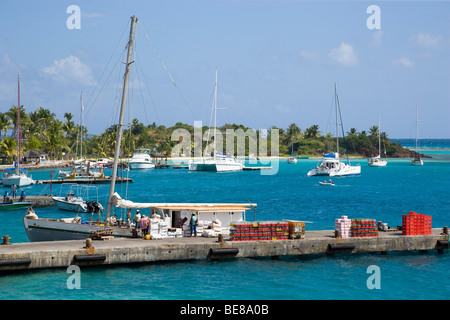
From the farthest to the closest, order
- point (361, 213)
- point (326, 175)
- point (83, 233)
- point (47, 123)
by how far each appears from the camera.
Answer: point (47, 123) < point (326, 175) < point (361, 213) < point (83, 233)

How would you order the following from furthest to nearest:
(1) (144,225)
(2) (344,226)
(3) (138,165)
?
(3) (138,165), (2) (344,226), (1) (144,225)

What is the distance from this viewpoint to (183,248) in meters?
28.9

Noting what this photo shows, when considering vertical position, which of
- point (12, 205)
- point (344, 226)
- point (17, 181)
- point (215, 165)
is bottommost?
point (12, 205)

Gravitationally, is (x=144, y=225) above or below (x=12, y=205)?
above

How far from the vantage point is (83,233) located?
105 feet

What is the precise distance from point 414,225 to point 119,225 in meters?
18.9

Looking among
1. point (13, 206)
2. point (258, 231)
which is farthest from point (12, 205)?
point (258, 231)

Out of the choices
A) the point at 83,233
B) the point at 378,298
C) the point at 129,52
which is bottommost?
the point at 378,298

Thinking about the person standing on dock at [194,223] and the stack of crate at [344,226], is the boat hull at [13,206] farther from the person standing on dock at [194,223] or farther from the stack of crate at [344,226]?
the stack of crate at [344,226]

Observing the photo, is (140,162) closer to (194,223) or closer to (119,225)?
(119,225)

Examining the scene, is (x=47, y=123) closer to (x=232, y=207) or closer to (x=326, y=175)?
(x=326, y=175)

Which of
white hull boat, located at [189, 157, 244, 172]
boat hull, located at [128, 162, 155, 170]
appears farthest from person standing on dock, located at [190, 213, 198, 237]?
boat hull, located at [128, 162, 155, 170]

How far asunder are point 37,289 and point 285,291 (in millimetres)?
11830
